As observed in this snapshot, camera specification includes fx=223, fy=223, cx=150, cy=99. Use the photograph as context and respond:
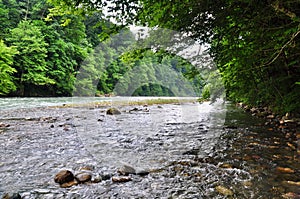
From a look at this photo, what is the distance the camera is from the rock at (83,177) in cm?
178

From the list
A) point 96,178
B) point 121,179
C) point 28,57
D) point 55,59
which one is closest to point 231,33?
point 121,179

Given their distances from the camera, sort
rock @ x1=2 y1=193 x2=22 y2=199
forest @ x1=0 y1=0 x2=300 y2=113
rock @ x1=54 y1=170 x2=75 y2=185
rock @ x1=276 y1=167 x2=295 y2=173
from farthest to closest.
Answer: forest @ x1=0 y1=0 x2=300 y2=113
rock @ x1=276 y1=167 x2=295 y2=173
rock @ x1=54 y1=170 x2=75 y2=185
rock @ x1=2 y1=193 x2=22 y2=199

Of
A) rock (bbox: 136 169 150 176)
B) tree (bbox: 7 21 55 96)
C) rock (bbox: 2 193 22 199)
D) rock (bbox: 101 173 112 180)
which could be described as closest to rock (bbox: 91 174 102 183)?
rock (bbox: 101 173 112 180)

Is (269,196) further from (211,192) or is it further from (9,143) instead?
(9,143)

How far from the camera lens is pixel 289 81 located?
357 centimetres

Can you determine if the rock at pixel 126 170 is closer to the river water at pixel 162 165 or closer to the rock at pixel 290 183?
the river water at pixel 162 165

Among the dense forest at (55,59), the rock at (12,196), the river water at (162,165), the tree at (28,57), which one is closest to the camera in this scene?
the rock at (12,196)

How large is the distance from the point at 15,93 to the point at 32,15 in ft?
39.5

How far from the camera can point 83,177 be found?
1.82 meters

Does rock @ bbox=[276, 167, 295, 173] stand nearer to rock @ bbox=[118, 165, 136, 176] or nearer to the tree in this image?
rock @ bbox=[118, 165, 136, 176]

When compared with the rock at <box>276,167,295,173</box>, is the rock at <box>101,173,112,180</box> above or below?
below

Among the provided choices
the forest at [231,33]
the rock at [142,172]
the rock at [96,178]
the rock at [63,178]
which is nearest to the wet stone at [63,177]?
the rock at [63,178]

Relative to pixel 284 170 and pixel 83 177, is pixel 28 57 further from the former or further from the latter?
pixel 284 170

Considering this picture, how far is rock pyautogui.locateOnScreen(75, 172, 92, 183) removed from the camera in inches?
70.2
